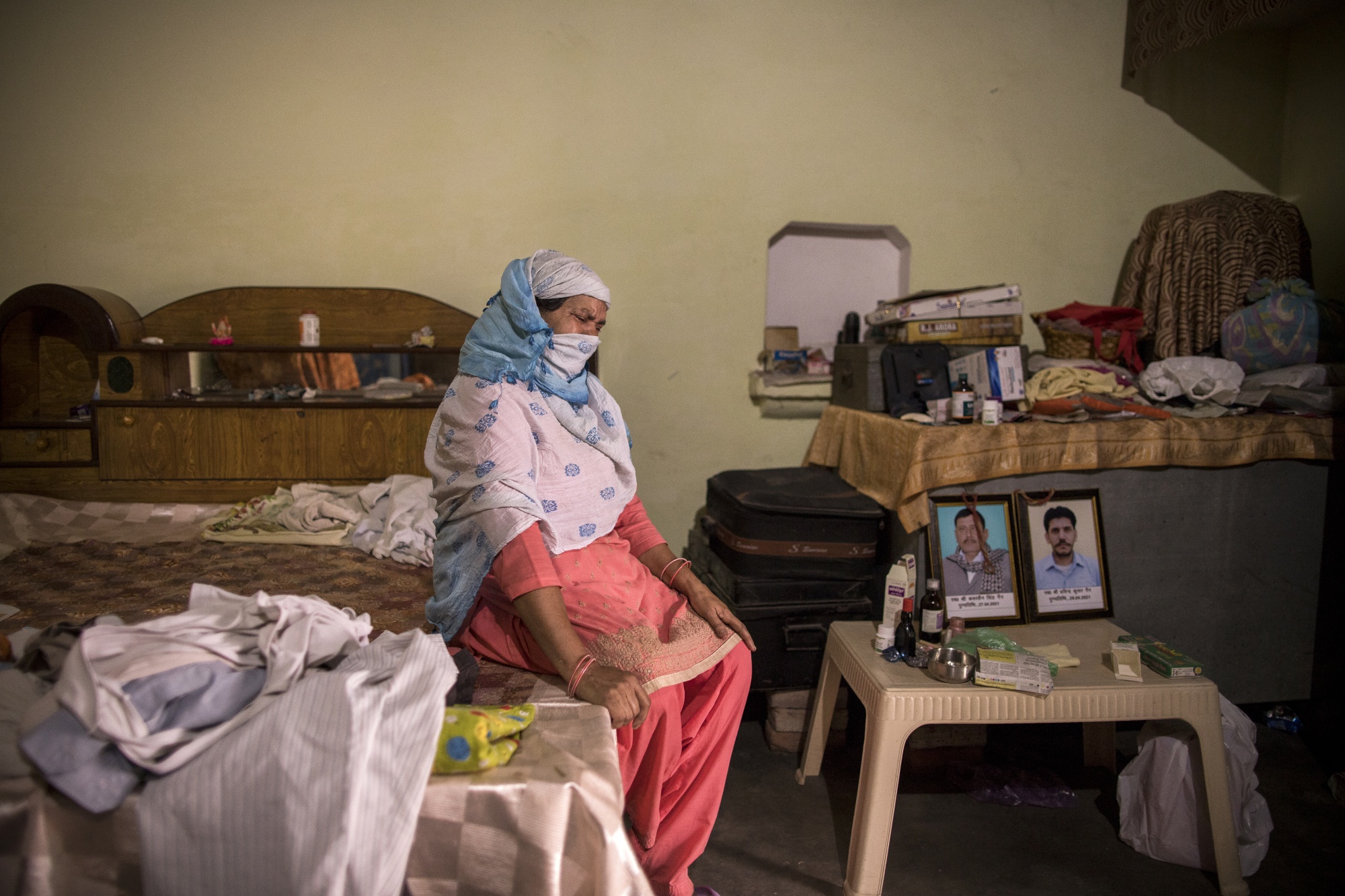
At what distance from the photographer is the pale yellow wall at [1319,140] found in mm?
3576

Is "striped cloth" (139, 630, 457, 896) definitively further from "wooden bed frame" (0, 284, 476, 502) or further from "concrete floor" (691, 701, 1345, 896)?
"wooden bed frame" (0, 284, 476, 502)

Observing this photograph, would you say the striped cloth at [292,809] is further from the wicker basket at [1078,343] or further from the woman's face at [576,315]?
the wicker basket at [1078,343]

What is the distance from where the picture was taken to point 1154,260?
11.3 ft

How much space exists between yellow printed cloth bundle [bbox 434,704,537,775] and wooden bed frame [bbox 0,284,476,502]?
2234mm

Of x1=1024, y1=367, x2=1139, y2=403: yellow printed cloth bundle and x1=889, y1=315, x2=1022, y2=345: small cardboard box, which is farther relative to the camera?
x1=889, y1=315, x2=1022, y2=345: small cardboard box

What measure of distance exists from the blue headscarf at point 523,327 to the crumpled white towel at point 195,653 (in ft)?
2.29

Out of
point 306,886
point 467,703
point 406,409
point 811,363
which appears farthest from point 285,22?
point 306,886

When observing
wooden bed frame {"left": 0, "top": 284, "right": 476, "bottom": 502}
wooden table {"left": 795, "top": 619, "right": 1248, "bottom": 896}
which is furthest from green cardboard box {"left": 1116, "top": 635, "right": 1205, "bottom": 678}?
wooden bed frame {"left": 0, "top": 284, "right": 476, "bottom": 502}

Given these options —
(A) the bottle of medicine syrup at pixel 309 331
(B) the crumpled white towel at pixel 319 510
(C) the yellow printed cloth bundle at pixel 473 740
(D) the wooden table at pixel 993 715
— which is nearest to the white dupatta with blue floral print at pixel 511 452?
(C) the yellow printed cloth bundle at pixel 473 740

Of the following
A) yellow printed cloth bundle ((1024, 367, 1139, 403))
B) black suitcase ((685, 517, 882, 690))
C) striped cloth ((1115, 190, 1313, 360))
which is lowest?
black suitcase ((685, 517, 882, 690))

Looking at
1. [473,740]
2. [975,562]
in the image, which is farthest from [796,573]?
[473,740]

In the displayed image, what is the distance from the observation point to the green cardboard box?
6.90ft

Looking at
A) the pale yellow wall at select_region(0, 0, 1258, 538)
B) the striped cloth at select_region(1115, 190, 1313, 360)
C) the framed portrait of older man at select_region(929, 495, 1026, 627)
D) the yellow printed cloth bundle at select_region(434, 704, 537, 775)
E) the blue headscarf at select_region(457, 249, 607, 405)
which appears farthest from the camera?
the pale yellow wall at select_region(0, 0, 1258, 538)

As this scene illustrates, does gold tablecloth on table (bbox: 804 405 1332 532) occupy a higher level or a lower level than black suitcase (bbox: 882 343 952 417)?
lower
